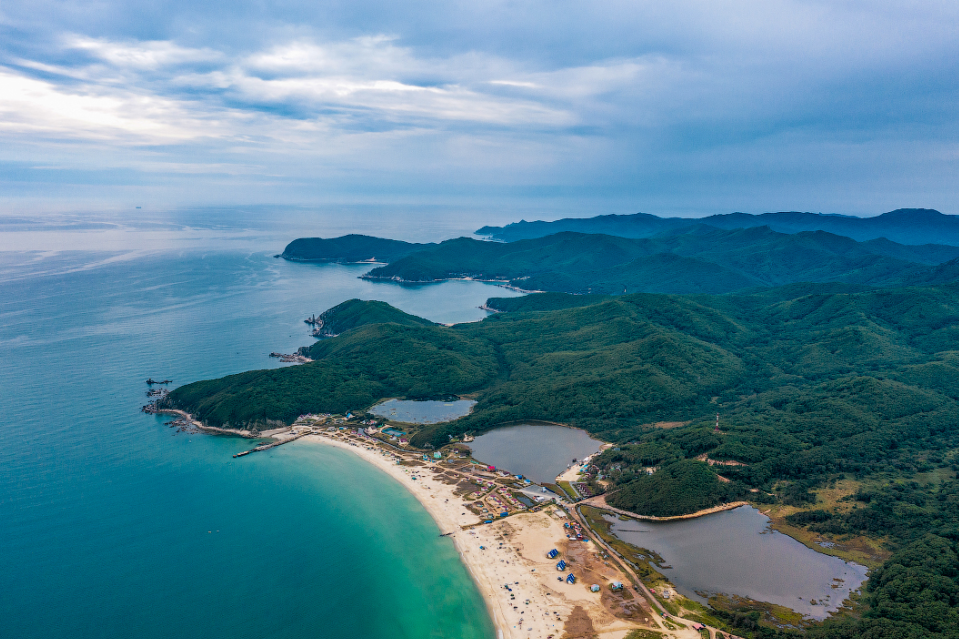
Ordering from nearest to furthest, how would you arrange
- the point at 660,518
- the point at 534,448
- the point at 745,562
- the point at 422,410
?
the point at 745,562 → the point at 660,518 → the point at 534,448 → the point at 422,410

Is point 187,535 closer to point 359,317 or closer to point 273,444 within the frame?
point 273,444

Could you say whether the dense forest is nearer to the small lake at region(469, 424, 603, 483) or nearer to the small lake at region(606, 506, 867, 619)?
the small lake at region(606, 506, 867, 619)

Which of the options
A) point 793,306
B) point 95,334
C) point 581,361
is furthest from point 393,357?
point 793,306

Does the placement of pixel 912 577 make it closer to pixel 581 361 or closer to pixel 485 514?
pixel 485 514

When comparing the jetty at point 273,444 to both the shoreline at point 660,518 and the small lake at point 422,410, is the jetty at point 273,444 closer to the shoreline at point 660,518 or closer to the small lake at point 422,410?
the small lake at point 422,410

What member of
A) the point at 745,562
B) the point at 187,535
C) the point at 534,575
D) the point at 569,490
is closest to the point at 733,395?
the point at 569,490

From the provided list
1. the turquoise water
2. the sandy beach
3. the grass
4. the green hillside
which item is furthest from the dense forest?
the turquoise water

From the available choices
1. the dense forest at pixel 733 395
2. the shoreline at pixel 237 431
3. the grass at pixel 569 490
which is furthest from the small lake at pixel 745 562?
the shoreline at pixel 237 431
